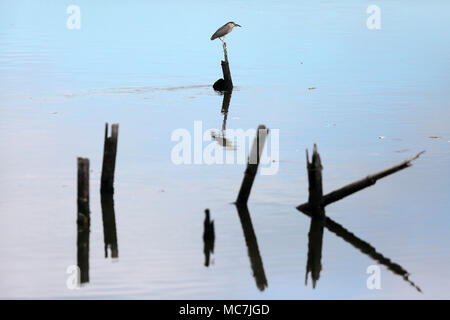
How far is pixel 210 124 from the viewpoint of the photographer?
118 feet

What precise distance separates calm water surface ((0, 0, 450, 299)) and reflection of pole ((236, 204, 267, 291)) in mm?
63

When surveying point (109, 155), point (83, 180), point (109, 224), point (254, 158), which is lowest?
point (109, 224)

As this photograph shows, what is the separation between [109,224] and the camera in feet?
73.2

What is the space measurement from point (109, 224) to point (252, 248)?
3.24 metres

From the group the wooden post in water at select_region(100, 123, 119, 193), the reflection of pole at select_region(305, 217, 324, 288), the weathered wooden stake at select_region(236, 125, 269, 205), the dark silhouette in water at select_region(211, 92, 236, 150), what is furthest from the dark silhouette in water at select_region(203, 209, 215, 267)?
the dark silhouette in water at select_region(211, 92, 236, 150)

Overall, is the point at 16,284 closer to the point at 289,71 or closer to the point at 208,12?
the point at 289,71

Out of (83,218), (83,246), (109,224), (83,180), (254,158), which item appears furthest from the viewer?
(109,224)

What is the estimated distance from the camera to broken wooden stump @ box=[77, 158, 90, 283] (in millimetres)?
19844

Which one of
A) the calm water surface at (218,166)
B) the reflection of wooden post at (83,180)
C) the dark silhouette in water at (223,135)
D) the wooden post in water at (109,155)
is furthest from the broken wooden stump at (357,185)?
the dark silhouette in water at (223,135)

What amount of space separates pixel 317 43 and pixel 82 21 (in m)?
27.9

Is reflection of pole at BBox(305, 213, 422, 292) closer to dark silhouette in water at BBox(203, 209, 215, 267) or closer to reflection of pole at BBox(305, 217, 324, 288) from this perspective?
reflection of pole at BBox(305, 217, 324, 288)

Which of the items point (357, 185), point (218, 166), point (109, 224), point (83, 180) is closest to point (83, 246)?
point (83, 180)

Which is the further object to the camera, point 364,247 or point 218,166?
point 218,166

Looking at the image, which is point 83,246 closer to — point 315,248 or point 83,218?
point 83,218
